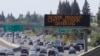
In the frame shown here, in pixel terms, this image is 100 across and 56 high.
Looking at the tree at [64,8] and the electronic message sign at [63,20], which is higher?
the electronic message sign at [63,20]

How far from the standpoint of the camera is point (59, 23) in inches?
1592

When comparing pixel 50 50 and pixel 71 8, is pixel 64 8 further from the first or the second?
pixel 50 50

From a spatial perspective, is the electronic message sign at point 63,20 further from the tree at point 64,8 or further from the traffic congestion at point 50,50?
the tree at point 64,8

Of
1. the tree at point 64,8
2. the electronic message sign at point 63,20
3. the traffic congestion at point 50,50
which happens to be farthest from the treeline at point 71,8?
the electronic message sign at point 63,20

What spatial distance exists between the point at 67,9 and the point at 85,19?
336ft

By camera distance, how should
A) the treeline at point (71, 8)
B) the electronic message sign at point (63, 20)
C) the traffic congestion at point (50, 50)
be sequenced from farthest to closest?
the treeline at point (71, 8)
the traffic congestion at point (50, 50)
the electronic message sign at point (63, 20)

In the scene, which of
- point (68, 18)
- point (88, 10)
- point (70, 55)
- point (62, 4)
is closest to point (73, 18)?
point (68, 18)

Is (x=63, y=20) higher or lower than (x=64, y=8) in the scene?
higher

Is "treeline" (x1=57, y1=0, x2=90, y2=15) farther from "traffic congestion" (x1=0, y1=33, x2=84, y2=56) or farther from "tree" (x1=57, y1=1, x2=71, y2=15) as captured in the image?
"traffic congestion" (x1=0, y1=33, x2=84, y2=56)

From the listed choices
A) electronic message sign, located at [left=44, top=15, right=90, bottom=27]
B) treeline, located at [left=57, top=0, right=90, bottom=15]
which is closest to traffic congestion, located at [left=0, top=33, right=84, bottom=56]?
electronic message sign, located at [left=44, top=15, right=90, bottom=27]

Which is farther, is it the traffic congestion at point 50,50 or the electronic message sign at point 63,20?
the traffic congestion at point 50,50

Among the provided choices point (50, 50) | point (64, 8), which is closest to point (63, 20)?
point (50, 50)

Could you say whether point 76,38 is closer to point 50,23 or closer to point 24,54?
point 24,54

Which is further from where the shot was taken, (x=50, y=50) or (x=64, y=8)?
(x=64, y=8)
